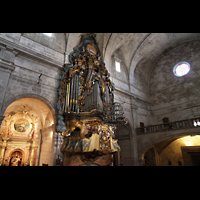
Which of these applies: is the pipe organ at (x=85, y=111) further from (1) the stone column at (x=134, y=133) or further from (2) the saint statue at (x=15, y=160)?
(2) the saint statue at (x=15, y=160)

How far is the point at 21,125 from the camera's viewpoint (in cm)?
1151

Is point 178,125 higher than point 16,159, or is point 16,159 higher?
point 178,125

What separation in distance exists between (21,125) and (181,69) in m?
16.4

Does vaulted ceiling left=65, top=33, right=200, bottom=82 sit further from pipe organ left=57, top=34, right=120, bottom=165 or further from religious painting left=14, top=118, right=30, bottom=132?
religious painting left=14, top=118, right=30, bottom=132

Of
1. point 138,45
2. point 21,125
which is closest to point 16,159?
point 21,125

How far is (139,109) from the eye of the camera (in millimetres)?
14922

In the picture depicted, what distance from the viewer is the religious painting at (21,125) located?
11323 mm

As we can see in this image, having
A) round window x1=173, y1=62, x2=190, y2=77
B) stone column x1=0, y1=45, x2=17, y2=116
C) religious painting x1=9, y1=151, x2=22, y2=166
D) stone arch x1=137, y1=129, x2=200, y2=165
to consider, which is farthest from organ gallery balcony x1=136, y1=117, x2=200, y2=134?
stone column x1=0, y1=45, x2=17, y2=116

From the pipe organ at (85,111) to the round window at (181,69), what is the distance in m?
9.81

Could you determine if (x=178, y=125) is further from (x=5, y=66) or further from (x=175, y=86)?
(x=5, y=66)

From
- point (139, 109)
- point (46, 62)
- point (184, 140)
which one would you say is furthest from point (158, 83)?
point (46, 62)

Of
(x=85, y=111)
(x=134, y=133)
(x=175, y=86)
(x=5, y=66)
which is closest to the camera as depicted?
(x=5, y=66)

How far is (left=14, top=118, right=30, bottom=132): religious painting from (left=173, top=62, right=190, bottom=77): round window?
15454mm

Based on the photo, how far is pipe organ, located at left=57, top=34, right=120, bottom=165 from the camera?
750 centimetres
